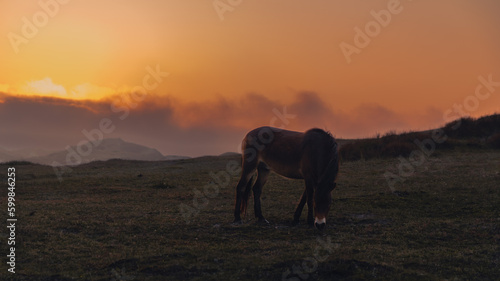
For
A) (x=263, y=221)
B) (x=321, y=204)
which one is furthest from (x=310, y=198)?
(x=263, y=221)

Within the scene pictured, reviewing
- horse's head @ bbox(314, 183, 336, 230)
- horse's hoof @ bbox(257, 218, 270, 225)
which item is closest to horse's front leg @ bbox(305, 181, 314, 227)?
horse's head @ bbox(314, 183, 336, 230)

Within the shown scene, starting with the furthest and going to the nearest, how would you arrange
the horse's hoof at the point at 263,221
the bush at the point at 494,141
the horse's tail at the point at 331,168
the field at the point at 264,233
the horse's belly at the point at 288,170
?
the bush at the point at 494,141 → the horse's hoof at the point at 263,221 → the horse's belly at the point at 288,170 → the horse's tail at the point at 331,168 → the field at the point at 264,233

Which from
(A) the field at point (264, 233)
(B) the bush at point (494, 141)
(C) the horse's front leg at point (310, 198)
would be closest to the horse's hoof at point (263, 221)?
(A) the field at point (264, 233)

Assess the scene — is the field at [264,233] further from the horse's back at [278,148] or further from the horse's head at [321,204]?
the horse's back at [278,148]

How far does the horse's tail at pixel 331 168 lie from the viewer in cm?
1217

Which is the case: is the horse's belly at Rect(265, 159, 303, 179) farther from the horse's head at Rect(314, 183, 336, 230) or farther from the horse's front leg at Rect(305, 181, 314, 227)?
the horse's head at Rect(314, 183, 336, 230)

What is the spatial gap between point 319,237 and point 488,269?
4.16m

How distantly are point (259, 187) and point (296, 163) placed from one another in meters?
1.76

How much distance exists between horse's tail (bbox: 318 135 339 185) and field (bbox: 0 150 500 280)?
1.59 metres

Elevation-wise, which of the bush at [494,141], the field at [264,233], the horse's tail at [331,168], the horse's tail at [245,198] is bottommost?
the field at [264,233]

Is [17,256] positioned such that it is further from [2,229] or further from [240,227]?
[240,227]

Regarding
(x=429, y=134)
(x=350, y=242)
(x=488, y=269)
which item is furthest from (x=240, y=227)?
(x=429, y=134)

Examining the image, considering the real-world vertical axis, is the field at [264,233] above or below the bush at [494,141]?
below

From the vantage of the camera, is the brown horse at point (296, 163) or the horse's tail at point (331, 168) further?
the horse's tail at point (331, 168)
